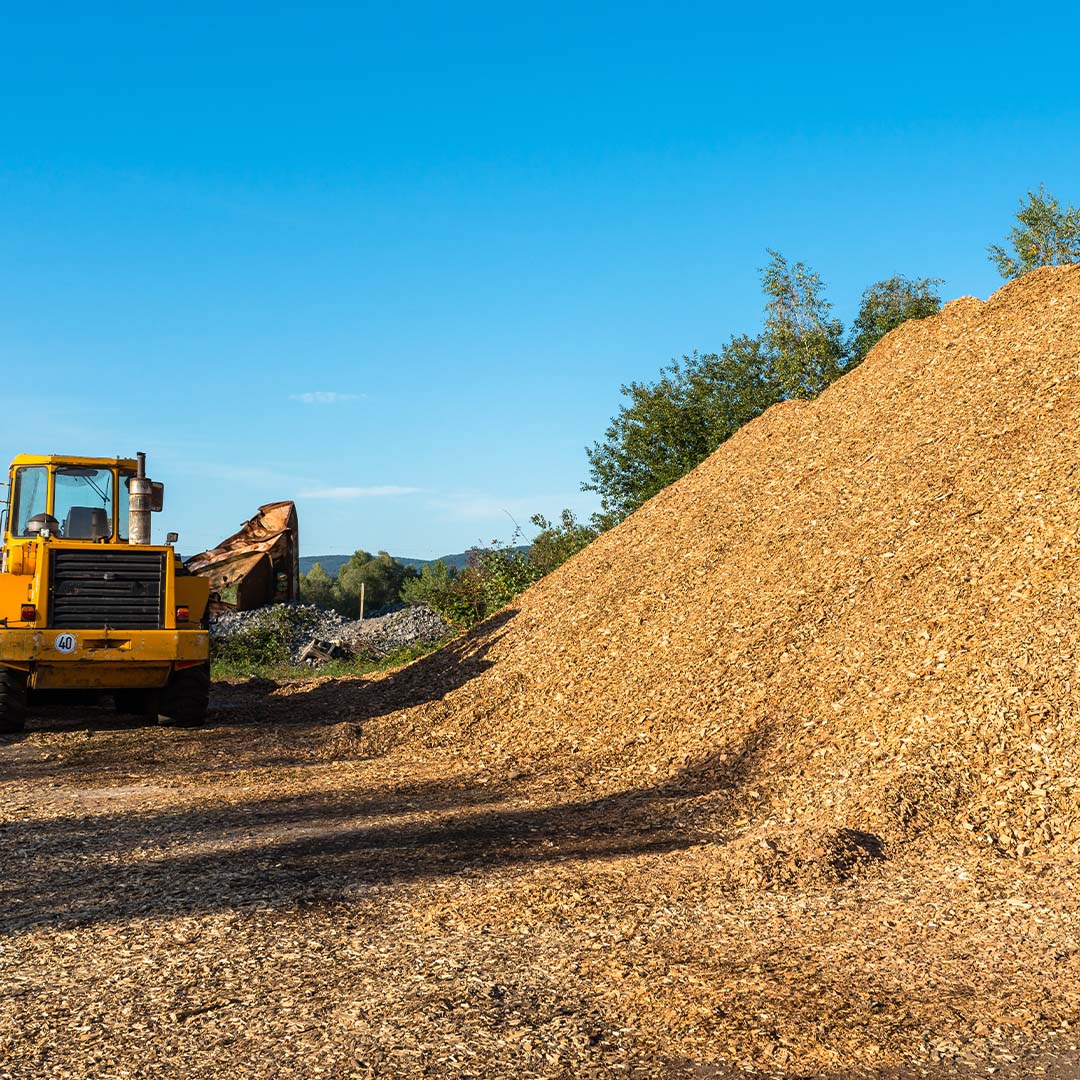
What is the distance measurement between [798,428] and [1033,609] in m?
6.86

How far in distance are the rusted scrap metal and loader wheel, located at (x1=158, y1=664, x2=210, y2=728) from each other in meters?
10.9

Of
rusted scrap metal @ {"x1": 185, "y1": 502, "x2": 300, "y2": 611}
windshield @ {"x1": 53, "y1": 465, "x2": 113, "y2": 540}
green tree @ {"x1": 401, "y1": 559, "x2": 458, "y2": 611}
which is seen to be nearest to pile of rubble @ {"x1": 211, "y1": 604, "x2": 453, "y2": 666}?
rusted scrap metal @ {"x1": 185, "y1": 502, "x2": 300, "y2": 611}

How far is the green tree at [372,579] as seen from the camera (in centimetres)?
4494

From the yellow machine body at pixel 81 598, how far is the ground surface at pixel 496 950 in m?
3.28

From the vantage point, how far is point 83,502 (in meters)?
12.9

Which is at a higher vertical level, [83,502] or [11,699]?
[83,502]

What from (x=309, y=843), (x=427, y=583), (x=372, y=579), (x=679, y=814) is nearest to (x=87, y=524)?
(x=309, y=843)

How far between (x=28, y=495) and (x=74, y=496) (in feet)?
1.68

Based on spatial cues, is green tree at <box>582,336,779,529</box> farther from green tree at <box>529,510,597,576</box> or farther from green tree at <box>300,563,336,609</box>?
green tree at <box>300,563,336,609</box>

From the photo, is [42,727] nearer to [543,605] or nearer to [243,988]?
[543,605]

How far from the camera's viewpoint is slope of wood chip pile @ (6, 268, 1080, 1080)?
4.36 metres

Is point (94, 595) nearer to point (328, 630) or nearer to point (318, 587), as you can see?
point (328, 630)

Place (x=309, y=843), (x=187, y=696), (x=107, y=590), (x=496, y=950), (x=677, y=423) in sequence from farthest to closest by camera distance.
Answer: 1. (x=677, y=423)
2. (x=187, y=696)
3. (x=107, y=590)
4. (x=309, y=843)
5. (x=496, y=950)

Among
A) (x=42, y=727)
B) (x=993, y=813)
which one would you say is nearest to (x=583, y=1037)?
Answer: (x=993, y=813)
